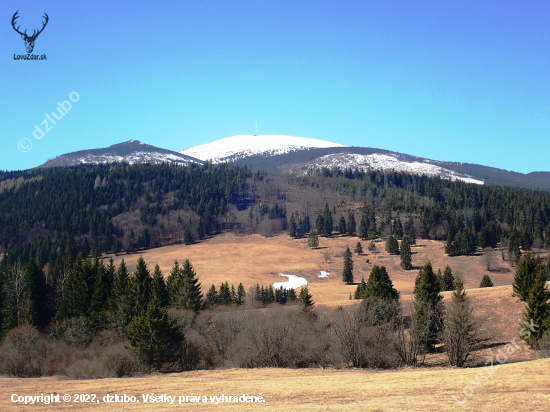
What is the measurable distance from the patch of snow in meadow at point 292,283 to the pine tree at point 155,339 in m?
63.3

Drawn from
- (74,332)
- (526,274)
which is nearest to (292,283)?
(74,332)

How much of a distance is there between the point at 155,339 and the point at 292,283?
70.7m

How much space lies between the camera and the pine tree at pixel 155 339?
1361 inches

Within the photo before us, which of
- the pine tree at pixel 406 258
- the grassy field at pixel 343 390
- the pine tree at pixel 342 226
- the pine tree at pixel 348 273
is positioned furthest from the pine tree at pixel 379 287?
the pine tree at pixel 342 226

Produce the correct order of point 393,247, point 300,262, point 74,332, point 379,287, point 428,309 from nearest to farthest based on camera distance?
point 428,309, point 379,287, point 74,332, point 393,247, point 300,262

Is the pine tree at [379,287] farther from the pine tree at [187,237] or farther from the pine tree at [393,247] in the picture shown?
the pine tree at [187,237]

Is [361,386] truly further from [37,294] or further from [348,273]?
[348,273]

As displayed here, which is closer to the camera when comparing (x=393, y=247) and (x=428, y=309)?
(x=428, y=309)

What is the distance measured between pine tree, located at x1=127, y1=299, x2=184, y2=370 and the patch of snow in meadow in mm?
63260

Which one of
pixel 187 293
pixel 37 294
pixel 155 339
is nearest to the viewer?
pixel 155 339

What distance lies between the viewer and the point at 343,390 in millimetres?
21891

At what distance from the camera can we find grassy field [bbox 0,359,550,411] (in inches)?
712

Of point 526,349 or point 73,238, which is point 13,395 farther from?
point 73,238

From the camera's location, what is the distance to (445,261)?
115125 mm
